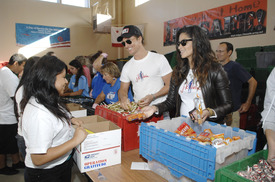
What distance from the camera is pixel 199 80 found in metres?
1.47

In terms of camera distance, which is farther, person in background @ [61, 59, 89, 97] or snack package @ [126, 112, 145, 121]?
person in background @ [61, 59, 89, 97]

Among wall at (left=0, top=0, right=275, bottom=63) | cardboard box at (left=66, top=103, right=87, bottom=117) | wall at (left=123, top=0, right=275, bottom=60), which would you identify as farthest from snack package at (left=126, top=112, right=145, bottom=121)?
wall at (left=0, top=0, right=275, bottom=63)

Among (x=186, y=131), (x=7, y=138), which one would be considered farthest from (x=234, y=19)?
(x=7, y=138)

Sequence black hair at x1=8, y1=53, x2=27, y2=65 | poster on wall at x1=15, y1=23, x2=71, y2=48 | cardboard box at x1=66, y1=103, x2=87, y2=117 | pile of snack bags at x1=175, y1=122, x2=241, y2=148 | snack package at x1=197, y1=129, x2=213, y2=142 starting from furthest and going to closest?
1. poster on wall at x1=15, y1=23, x2=71, y2=48
2. black hair at x1=8, y1=53, x2=27, y2=65
3. cardboard box at x1=66, y1=103, x2=87, y2=117
4. snack package at x1=197, y1=129, x2=213, y2=142
5. pile of snack bags at x1=175, y1=122, x2=241, y2=148

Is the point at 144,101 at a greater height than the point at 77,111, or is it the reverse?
the point at 144,101

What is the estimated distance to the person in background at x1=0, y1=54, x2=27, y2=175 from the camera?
2516 mm

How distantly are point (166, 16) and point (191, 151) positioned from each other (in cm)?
675

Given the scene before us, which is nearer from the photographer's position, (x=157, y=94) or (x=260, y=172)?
(x=260, y=172)

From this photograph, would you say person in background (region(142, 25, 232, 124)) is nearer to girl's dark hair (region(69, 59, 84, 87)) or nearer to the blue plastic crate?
the blue plastic crate

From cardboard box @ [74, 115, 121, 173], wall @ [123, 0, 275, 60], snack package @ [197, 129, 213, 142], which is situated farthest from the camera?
wall @ [123, 0, 275, 60]

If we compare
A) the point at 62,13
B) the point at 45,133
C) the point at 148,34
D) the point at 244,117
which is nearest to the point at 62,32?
the point at 62,13

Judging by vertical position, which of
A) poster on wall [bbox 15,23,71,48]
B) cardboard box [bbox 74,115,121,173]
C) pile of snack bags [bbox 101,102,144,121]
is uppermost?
poster on wall [bbox 15,23,71,48]

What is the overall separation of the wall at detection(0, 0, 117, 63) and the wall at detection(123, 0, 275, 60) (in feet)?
5.11

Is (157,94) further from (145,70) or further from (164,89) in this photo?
(145,70)
